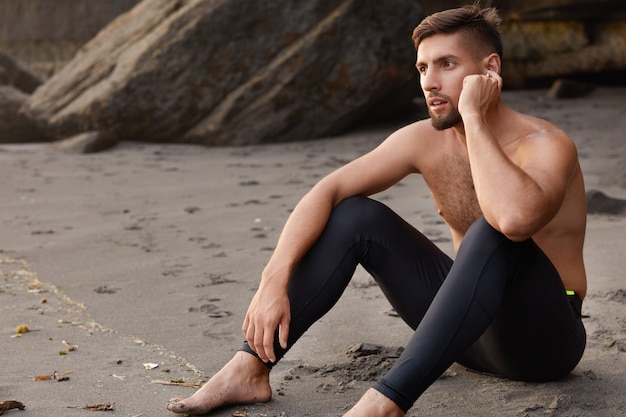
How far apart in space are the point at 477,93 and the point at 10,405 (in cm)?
159

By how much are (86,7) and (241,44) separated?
8.35 m

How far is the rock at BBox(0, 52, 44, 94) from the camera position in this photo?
1320 cm

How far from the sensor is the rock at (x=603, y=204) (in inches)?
212

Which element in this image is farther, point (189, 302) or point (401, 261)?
point (189, 302)

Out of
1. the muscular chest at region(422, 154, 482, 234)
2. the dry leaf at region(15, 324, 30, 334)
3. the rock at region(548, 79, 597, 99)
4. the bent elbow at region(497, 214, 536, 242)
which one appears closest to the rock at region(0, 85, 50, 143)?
the rock at region(548, 79, 597, 99)

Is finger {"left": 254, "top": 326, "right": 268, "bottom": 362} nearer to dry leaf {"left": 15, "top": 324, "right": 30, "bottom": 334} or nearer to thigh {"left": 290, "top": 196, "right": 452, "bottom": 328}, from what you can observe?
thigh {"left": 290, "top": 196, "right": 452, "bottom": 328}

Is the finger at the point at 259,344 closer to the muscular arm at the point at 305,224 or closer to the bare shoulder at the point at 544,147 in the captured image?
the muscular arm at the point at 305,224

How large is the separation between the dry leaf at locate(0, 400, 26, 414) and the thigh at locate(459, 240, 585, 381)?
1329 mm

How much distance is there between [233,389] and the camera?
262 centimetres

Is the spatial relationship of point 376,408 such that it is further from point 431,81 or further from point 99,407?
point 431,81

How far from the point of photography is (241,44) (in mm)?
9836

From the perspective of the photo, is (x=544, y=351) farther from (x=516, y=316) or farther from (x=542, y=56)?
(x=542, y=56)

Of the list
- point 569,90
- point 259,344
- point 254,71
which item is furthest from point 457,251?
point 569,90

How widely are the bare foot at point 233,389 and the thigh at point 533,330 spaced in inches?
25.6
